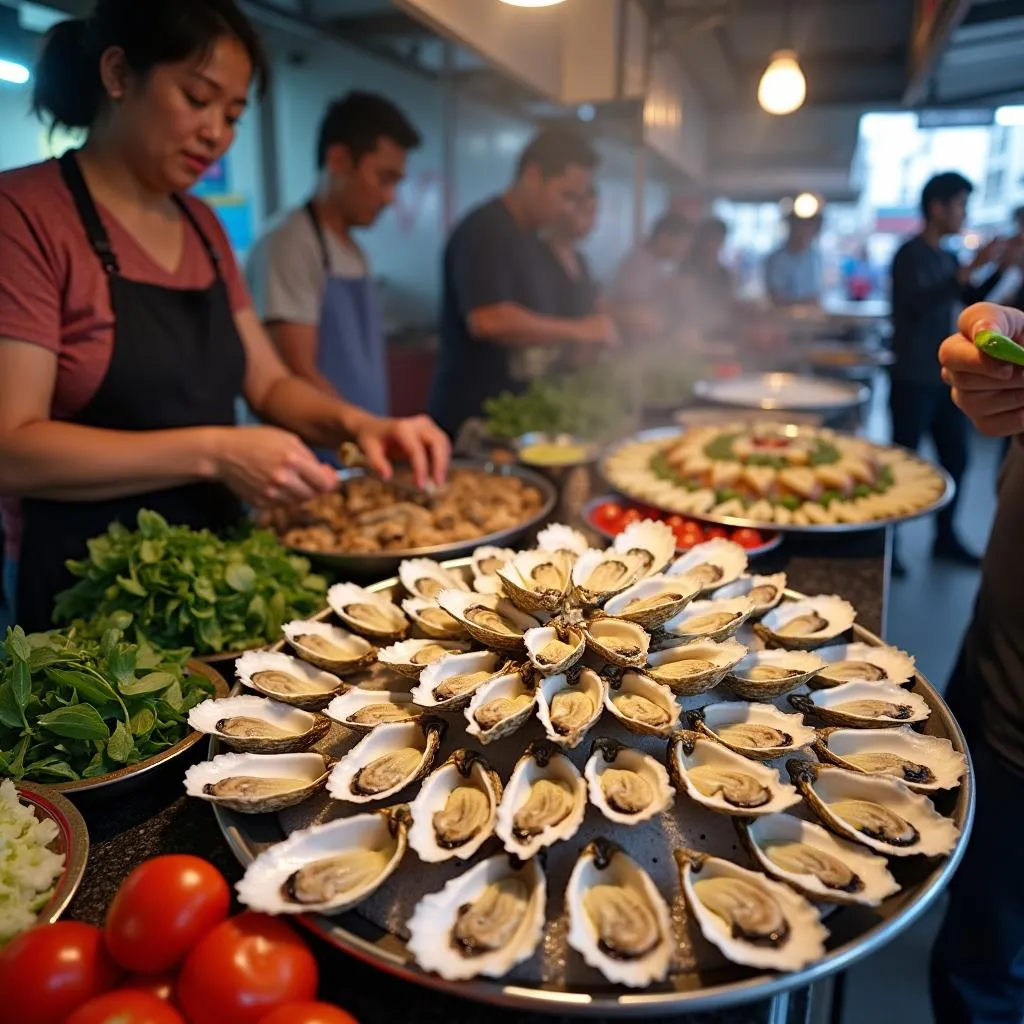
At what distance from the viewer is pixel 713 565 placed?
1427 mm

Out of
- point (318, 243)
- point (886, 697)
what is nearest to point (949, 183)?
point (318, 243)

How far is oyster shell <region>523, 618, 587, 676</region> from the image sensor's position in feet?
3.32

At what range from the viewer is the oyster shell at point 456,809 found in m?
0.85

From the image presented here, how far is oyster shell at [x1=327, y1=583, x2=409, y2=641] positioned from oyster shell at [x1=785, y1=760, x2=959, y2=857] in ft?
2.18

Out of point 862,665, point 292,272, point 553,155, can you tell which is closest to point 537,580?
point 862,665

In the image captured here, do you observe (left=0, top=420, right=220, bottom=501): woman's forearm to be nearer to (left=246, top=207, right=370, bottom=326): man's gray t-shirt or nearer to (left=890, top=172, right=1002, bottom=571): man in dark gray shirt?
(left=246, top=207, right=370, bottom=326): man's gray t-shirt

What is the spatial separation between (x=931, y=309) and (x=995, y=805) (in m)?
4.17

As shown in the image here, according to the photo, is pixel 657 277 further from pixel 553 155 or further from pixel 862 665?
pixel 862 665

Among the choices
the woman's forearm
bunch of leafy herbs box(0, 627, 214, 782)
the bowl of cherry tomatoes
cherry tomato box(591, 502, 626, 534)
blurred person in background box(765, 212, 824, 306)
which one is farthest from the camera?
blurred person in background box(765, 212, 824, 306)

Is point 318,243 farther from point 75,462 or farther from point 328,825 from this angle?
point 328,825

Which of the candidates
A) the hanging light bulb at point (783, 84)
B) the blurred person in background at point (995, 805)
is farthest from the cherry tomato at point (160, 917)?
the hanging light bulb at point (783, 84)

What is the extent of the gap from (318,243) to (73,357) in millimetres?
1791

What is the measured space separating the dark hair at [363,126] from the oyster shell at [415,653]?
2.63 metres

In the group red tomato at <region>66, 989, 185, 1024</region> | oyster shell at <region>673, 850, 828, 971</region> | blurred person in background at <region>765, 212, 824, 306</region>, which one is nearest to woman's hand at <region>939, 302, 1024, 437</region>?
oyster shell at <region>673, 850, 828, 971</region>
